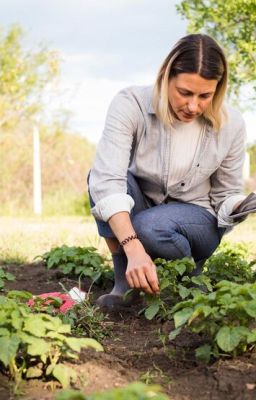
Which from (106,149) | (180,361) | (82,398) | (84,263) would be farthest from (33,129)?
(82,398)

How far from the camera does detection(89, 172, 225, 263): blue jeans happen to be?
3.45 meters

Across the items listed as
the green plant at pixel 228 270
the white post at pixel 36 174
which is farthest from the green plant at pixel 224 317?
the white post at pixel 36 174

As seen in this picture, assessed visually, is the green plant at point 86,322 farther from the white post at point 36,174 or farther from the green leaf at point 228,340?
the white post at point 36,174

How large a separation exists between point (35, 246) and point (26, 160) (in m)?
7.48

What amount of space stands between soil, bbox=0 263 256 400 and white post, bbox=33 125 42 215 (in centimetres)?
938

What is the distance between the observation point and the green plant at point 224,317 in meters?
2.24

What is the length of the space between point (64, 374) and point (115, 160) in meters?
1.30

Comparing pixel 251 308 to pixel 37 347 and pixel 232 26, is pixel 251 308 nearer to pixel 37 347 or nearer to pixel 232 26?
pixel 37 347

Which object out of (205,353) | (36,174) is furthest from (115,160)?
(36,174)

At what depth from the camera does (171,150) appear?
11.4ft

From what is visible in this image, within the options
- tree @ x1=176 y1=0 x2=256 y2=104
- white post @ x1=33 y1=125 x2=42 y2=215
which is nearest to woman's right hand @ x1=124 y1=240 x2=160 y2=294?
tree @ x1=176 y1=0 x2=256 y2=104

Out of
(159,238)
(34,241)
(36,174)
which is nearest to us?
(159,238)

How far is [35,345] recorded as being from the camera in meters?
2.11

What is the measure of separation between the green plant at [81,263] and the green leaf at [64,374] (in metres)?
1.78
